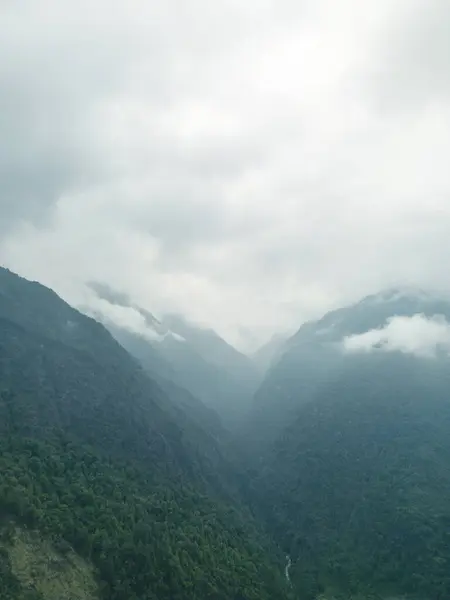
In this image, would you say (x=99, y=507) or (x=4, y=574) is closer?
(x=4, y=574)

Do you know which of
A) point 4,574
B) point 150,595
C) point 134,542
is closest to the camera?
point 4,574

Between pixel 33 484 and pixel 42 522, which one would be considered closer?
pixel 42 522

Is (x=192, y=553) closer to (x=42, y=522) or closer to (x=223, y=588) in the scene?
(x=223, y=588)

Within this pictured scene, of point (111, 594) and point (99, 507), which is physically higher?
point (99, 507)

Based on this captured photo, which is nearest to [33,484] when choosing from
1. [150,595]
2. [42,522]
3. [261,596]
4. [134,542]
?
[42,522]

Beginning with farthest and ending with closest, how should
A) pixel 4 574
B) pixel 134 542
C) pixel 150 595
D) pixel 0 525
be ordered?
1. pixel 134 542
2. pixel 150 595
3. pixel 0 525
4. pixel 4 574

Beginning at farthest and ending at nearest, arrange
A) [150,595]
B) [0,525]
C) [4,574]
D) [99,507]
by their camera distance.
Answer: [99,507]
[150,595]
[0,525]
[4,574]

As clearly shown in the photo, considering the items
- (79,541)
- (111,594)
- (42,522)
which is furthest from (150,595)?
(42,522)

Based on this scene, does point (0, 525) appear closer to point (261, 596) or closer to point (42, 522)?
point (42, 522)

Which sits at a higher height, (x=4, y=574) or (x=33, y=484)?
(x=33, y=484)
